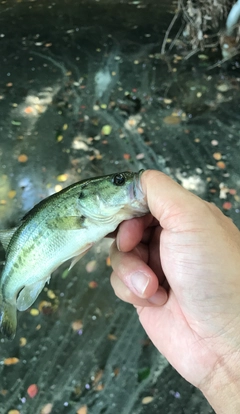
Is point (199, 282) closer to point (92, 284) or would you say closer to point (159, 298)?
point (159, 298)

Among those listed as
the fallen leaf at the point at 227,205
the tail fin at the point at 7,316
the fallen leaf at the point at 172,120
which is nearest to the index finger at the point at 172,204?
the tail fin at the point at 7,316

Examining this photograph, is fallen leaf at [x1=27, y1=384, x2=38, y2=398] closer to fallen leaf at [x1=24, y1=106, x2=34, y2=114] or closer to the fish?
the fish

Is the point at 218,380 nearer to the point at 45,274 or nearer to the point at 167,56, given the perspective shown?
the point at 45,274

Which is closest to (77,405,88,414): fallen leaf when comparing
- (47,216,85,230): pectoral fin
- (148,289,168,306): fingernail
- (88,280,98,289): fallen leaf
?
(88,280,98,289): fallen leaf

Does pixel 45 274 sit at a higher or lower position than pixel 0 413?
higher

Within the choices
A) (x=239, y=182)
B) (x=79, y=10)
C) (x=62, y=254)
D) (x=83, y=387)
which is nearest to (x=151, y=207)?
(x=62, y=254)

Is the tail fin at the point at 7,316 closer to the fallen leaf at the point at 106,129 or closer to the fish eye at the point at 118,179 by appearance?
the fish eye at the point at 118,179
